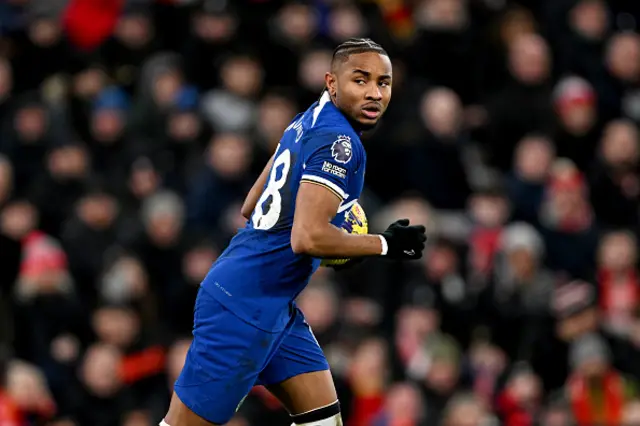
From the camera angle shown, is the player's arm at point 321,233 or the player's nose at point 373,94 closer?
the player's arm at point 321,233

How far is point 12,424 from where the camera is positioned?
1058 cm

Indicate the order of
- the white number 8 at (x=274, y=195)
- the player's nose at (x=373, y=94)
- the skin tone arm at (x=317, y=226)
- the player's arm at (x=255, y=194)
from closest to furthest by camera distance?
the skin tone arm at (x=317, y=226)
the player's nose at (x=373, y=94)
the white number 8 at (x=274, y=195)
the player's arm at (x=255, y=194)

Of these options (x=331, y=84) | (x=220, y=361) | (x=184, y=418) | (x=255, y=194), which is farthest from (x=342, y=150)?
(x=184, y=418)

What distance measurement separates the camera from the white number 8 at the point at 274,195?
6496mm

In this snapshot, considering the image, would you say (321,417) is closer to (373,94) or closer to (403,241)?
(403,241)

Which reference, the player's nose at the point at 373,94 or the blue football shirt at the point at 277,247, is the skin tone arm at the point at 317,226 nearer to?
the blue football shirt at the point at 277,247

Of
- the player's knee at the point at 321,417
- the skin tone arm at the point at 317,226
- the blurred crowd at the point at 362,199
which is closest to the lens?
the skin tone arm at the point at 317,226

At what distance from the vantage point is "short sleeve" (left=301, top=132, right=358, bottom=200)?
20.1 ft

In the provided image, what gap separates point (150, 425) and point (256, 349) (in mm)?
4417

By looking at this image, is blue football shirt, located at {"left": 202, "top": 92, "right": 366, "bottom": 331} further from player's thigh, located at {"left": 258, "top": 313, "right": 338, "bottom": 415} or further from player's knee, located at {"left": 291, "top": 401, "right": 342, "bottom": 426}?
player's knee, located at {"left": 291, "top": 401, "right": 342, "bottom": 426}

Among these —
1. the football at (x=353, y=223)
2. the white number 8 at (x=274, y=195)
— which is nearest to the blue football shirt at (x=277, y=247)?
the white number 8 at (x=274, y=195)

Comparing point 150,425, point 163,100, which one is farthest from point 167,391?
point 163,100

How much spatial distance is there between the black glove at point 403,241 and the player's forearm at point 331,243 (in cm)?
7

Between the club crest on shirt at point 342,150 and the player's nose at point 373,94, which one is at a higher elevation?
the player's nose at point 373,94
